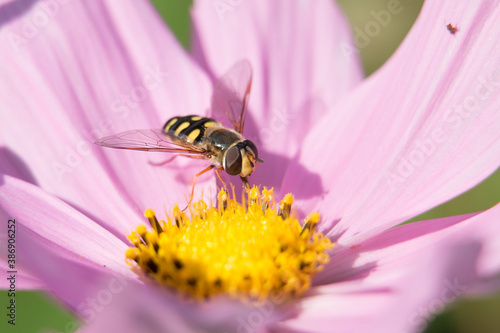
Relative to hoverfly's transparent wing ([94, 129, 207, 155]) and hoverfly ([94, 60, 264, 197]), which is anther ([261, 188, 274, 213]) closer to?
hoverfly ([94, 60, 264, 197])

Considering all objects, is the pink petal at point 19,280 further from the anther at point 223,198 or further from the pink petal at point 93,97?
the anther at point 223,198

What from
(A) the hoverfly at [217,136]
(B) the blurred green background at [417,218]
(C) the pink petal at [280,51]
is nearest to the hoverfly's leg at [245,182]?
(A) the hoverfly at [217,136]

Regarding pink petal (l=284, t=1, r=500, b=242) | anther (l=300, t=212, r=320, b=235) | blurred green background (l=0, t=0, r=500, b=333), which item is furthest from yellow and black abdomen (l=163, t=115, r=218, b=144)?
blurred green background (l=0, t=0, r=500, b=333)

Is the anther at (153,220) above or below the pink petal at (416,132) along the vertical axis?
below

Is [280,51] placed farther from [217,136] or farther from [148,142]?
[148,142]

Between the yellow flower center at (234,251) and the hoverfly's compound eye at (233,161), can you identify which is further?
the hoverfly's compound eye at (233,161)

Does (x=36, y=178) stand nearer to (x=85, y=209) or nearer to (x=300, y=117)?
(x=85, y=209)

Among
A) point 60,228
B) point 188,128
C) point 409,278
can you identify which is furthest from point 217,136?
point 409,278
